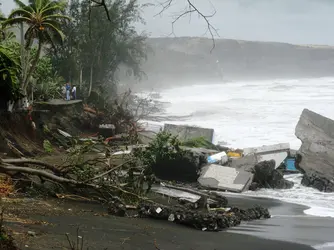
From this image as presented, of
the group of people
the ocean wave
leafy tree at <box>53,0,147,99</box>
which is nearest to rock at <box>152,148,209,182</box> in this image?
the ocean wave

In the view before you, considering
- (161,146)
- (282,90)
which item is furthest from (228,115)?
(161,146)

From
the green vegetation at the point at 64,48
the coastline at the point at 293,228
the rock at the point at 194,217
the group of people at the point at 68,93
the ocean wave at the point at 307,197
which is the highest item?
the green vegetation at the point at 64,48

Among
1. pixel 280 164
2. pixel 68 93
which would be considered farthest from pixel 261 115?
pixel 280 164

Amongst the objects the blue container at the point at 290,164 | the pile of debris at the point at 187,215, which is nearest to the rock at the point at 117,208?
the pile of debris at the point at 187,215

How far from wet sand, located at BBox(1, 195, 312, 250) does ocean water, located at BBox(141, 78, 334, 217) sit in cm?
514

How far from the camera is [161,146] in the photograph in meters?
17.1

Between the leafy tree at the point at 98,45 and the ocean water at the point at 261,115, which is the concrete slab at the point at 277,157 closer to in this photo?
the ocean water at the point at 261,115

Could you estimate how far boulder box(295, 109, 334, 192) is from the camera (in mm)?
17359

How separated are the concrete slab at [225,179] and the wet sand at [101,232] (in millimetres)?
6851

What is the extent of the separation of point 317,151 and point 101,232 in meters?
15.3

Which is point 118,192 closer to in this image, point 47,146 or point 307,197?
point 307,197

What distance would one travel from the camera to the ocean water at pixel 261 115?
52.7 ft

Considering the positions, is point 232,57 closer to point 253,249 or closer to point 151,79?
point 151,79

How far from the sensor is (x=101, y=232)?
25.1 feet
